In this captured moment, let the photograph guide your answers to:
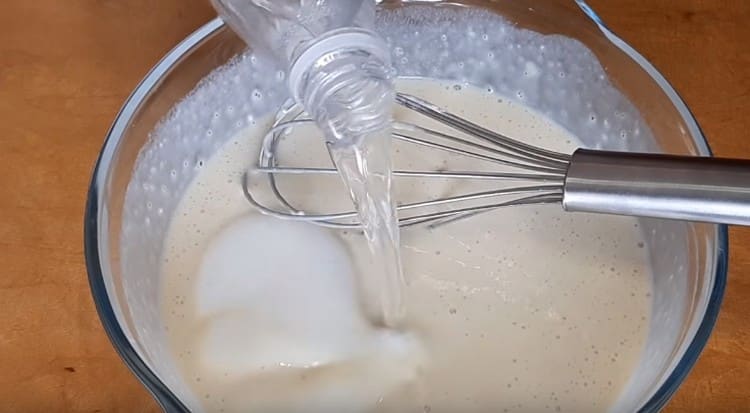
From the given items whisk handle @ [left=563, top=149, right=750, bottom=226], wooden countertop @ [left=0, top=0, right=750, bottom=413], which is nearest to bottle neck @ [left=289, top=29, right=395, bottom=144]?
whisk handle @ [left=563, top=149, right=750, bottom=226]

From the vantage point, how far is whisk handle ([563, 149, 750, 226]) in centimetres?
50

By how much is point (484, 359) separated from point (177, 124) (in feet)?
1.06

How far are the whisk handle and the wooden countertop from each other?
223mm

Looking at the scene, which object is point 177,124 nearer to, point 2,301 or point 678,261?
point 2,301

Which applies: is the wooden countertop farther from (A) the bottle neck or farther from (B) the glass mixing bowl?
(A) the bottle neck

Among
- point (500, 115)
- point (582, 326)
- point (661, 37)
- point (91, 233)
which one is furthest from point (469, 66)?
point (91, 233)

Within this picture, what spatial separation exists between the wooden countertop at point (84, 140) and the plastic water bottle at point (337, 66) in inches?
9.9

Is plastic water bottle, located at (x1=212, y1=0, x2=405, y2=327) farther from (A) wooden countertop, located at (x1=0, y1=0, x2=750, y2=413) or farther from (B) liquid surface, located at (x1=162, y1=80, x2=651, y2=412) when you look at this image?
(A) wooden countertop, located at (x1=0, y1=0, x2=750, y2=413)

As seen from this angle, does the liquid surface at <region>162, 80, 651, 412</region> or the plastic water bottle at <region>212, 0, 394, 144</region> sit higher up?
the plastic water bottle at <region>212, 0, 394, 144</region>

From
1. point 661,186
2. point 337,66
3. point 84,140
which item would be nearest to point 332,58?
point 337,66

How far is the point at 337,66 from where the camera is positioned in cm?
54

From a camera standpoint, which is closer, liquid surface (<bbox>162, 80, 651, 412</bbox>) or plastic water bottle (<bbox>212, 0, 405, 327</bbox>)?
plastic water bottle (<bbox>212, 0, 405, 327</bbox>)

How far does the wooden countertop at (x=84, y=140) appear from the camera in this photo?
69cm

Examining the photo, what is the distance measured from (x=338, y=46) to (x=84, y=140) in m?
0.36
